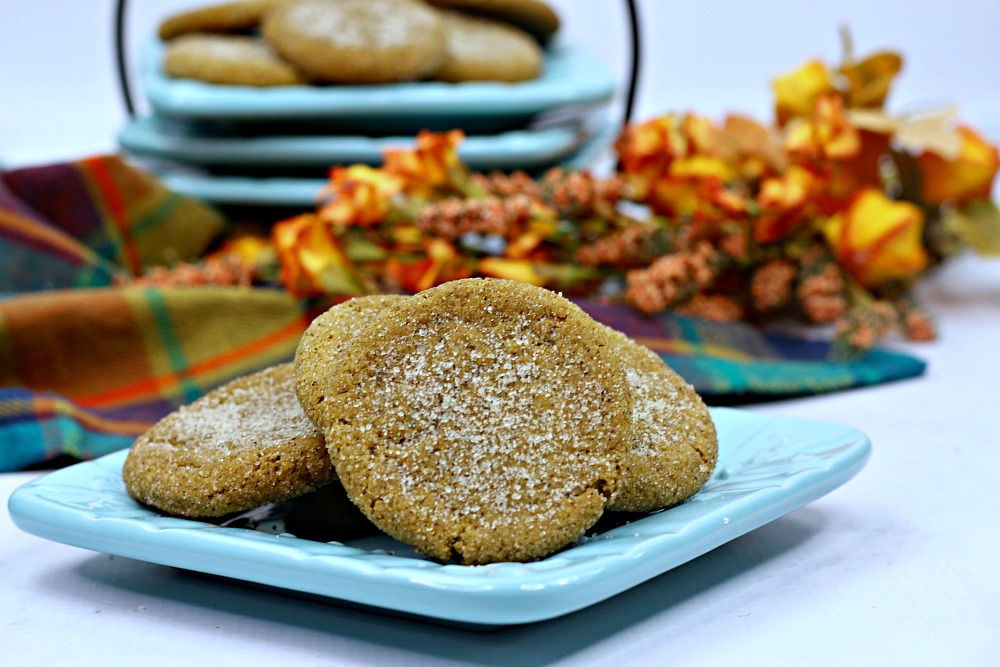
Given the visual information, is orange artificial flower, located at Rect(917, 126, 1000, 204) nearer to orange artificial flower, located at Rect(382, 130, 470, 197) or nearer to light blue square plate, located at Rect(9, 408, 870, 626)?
orange artificial flower, located at Rect(382, 130, 470, 197)

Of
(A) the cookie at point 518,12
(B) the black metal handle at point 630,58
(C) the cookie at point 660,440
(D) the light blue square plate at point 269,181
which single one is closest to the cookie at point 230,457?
(C) the cookie at point 660,440

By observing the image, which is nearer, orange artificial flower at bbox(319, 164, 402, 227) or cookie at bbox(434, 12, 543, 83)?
orange artificial flower at bbox(319, 164, 402, 227)

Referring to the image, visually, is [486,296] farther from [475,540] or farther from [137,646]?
[137,646]

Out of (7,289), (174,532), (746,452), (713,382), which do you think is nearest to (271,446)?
(174,532)

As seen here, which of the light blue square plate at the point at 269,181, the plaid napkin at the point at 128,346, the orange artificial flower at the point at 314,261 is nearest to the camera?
the plaid napkin at the point at 128,346

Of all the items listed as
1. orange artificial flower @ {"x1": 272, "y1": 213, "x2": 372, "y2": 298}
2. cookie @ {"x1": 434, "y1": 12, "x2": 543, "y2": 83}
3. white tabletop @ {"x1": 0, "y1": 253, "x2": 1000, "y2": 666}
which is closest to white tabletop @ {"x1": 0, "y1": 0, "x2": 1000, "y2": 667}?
white tabletop @ {"x1": 0, "y1": 253, "x2": 1000, "y2": 666}

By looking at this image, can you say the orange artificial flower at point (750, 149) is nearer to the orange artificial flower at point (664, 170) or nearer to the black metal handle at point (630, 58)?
the orange artificial flower at point (664, 170)

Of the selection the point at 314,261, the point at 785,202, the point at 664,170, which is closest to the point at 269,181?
the point at 314,261
